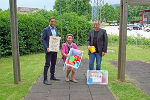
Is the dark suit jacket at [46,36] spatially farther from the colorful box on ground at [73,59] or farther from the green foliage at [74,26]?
the green foliage at [74,26]

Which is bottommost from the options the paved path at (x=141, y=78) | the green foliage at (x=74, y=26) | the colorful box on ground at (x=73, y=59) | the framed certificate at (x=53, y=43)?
the paved path at (x=141, y=78)

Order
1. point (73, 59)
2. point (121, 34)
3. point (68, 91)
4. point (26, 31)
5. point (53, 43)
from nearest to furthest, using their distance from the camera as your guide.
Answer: point (68, 91)
point (53, 43)
point (73, 59)
point (121, 34)
point (26, 31)

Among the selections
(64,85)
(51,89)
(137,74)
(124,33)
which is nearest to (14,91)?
(51,89)

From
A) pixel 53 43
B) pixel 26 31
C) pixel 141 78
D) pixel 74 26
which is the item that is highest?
pixel 74 26

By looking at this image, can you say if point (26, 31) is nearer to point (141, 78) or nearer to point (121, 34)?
point (121, 34)

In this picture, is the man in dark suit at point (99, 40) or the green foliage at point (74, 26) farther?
the green foliage at point (74, 26)

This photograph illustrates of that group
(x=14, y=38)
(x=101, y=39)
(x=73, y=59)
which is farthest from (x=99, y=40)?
(x=14, y=38)

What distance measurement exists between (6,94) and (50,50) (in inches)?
59.3

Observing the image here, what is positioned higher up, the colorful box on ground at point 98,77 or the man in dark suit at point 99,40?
the man in dark suit at point 99,40

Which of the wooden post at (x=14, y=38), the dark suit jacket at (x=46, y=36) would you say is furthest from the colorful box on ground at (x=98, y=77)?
the wooden post at (x=14, y=38)

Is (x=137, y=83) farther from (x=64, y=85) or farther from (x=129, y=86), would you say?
(x=64, y=85)

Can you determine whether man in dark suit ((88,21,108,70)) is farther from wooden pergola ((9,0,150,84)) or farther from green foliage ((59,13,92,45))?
green foliage ((59,13,92,45))

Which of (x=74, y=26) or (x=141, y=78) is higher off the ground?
(x=74, y=26)

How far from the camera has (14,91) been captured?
4.63 meters
